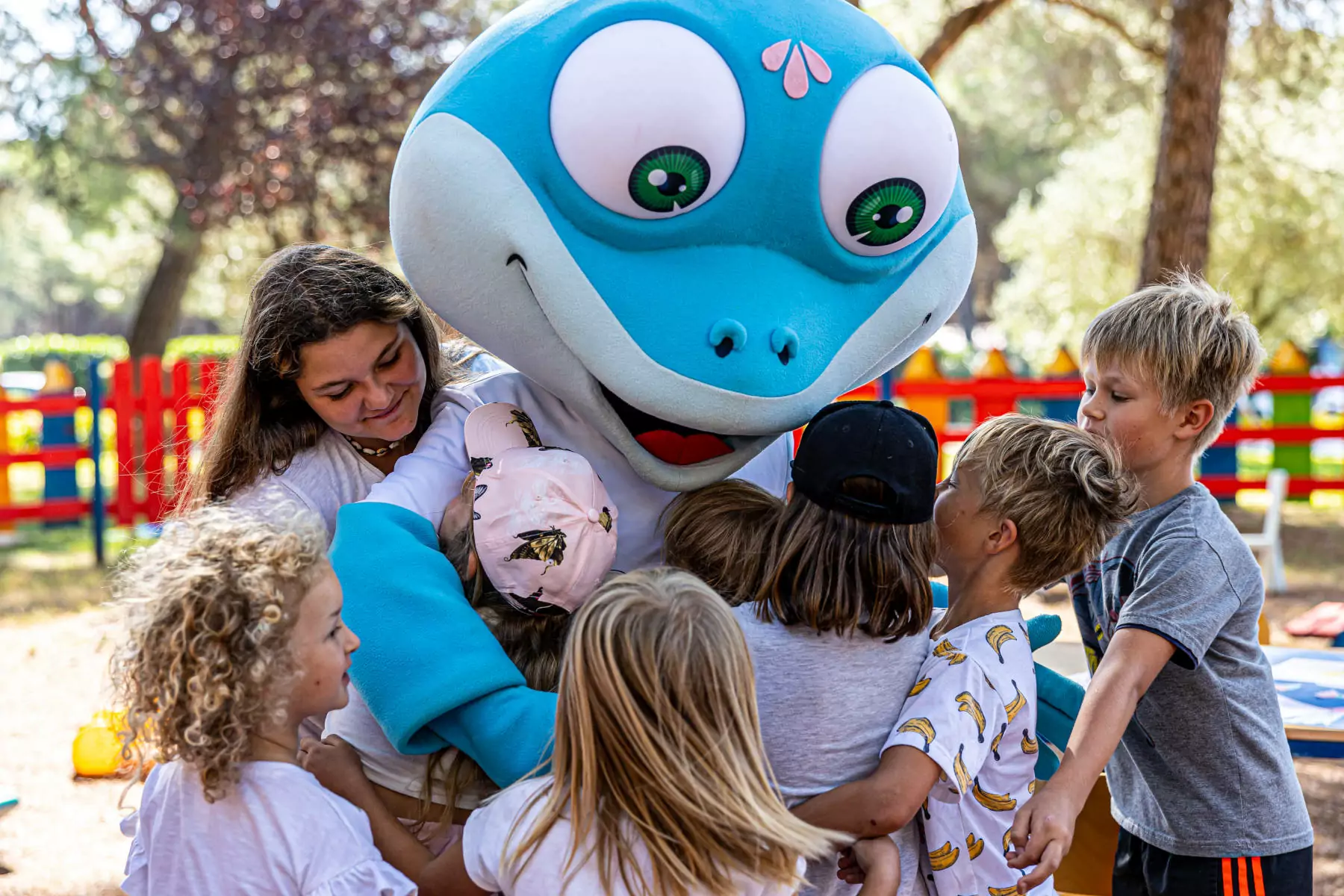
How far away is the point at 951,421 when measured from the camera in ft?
60.8

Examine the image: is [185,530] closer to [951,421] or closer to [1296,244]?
[1296,244]

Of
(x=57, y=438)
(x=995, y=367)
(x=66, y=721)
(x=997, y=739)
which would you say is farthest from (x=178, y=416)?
(x=997, y=739)

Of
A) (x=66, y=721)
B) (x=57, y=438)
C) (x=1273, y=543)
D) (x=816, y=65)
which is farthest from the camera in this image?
(x=57, y=438)

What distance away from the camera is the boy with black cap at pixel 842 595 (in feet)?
6.03

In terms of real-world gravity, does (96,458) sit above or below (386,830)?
above

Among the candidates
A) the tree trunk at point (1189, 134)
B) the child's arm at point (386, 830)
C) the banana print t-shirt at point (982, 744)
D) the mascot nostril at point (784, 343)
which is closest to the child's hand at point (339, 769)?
the child's arm at point (386, 830)

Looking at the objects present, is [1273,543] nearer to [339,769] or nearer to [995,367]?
[995,367]

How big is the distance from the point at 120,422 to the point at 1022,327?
11.2m

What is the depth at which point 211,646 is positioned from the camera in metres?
1.72

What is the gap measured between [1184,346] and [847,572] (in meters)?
0.98

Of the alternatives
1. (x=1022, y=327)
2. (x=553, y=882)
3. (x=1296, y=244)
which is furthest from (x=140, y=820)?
(x=1022, y=327)

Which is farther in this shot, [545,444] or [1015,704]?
[545,444]

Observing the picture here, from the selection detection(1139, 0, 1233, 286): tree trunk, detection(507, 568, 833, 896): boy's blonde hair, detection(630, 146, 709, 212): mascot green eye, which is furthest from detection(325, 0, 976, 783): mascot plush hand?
detection(1139, 0, 1233, 286): tree trunk

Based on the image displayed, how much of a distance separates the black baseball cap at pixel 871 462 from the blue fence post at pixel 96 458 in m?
8.59
